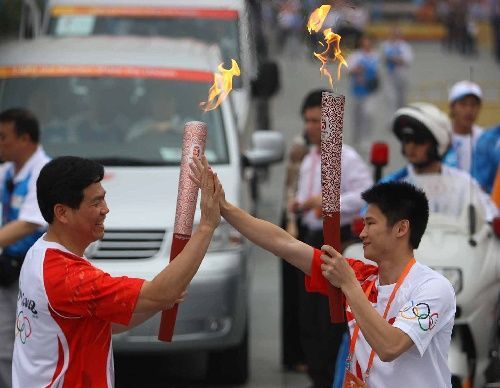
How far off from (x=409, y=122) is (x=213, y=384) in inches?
90.6

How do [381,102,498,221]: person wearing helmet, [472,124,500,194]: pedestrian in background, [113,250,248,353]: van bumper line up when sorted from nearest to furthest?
[381,102,498,221]: person wearing helmet
[113,250,248,353]: van bumper
[472,124,500,194]: pedestrian in background

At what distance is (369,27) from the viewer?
156 feet

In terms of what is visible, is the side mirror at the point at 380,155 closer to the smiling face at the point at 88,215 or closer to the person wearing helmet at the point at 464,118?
the person wearing helmet at the point at 464,118

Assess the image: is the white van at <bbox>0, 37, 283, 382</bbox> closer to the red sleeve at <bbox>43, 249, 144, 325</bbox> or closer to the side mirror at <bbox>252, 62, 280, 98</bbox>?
the side mirror at <bbox>252, 62, 280, 98</bbox>

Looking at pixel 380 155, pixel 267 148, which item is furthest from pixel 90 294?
pixel 267 148

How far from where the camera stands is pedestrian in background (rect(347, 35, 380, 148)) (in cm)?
2017

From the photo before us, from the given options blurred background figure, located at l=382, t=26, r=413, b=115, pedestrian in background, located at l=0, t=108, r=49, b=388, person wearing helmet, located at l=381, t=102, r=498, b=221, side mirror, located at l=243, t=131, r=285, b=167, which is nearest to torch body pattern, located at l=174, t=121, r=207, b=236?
pedestrian in background, located at l=0, t=108, r=49, b=388

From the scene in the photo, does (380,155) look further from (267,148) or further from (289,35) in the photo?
(289,35)

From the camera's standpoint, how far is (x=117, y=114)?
868cm

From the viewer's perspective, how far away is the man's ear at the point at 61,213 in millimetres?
4359

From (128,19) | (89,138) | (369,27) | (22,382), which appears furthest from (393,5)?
(22,382)

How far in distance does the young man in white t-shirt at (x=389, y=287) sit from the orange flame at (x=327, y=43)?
1.41 ft

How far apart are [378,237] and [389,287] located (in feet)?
0.53

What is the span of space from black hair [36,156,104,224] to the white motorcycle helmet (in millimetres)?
2658
